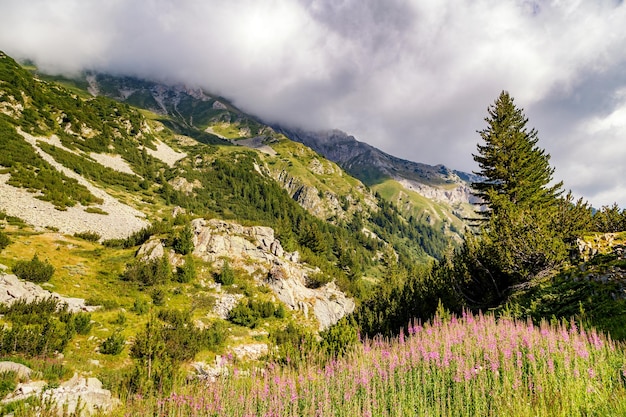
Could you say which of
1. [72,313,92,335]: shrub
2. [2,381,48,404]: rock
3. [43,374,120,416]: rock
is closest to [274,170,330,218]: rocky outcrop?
[72,313,92,335]: shrub

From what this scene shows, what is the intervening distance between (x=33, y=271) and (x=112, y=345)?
8.66 meters

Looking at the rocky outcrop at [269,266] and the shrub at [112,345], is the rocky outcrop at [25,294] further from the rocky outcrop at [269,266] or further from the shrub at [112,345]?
the rocky outcrop at [269,266]

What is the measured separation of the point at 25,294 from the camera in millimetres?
16141

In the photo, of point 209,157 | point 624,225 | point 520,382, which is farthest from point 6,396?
point 209,157

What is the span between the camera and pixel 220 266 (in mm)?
29781

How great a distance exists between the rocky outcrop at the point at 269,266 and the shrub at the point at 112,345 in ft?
50.6

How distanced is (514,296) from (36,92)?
87.7 metres

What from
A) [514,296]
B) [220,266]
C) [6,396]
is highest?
[220,266]

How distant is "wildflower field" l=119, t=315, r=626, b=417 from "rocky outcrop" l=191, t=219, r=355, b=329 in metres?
22.2

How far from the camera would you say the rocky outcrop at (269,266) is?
29781 mm

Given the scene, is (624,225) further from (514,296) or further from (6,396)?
(6,396)

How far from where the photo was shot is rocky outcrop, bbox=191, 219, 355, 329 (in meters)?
29.8

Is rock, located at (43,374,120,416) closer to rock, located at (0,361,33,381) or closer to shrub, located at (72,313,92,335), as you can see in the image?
rock, located at (0,361,33,381)

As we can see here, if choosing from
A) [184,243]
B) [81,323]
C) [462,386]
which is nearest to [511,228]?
[462,386]
